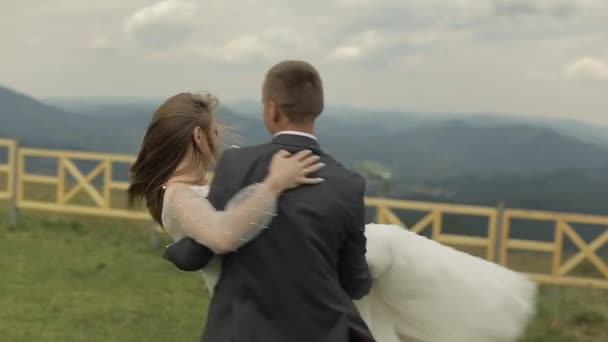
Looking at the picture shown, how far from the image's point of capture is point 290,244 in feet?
7.43

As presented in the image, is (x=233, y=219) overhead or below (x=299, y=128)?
below

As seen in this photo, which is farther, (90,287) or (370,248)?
(90,287)

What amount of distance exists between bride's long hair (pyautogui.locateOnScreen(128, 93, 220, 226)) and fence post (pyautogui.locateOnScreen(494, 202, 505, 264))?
804 cm

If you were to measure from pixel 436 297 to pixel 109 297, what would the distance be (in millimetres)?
6364

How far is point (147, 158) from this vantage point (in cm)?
263

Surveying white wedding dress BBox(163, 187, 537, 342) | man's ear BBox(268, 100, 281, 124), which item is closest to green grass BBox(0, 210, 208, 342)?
white wedding dress BBox(163, 187, 537, 342)

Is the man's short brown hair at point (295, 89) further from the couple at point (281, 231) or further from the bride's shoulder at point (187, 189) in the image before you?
the bride's shoulder at point (187, 189)

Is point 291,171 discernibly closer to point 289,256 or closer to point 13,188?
point 289,256

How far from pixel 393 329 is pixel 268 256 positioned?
0.76 m

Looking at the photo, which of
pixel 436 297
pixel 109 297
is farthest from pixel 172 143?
pixel 109 297

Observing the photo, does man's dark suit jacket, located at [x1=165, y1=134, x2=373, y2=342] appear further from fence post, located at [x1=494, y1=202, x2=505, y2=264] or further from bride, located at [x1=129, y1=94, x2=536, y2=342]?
fence post, located at [x1=494, y1=202, x2=505, y2=264]

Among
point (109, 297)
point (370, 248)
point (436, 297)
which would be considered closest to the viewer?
point (370, 248)

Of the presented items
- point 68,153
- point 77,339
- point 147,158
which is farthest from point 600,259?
point 147,158

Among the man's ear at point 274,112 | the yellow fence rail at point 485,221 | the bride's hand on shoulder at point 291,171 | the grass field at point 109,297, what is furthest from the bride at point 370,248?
the yellow fence rail at point 485,221
